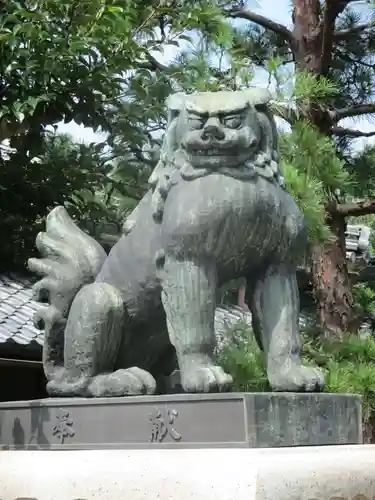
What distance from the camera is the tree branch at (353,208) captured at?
4574 mm

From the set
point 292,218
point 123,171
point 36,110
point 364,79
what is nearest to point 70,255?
point 292,218

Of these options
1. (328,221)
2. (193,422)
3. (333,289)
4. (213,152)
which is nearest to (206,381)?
(193,422)

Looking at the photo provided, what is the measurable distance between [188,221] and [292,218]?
319mm

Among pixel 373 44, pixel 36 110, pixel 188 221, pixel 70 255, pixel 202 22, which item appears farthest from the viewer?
pixel 373 44

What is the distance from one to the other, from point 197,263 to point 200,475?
23.6 inches

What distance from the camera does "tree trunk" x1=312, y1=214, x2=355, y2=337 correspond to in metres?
4.48

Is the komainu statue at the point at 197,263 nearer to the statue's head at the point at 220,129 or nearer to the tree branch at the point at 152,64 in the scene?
the statue's head at the point at 220,129

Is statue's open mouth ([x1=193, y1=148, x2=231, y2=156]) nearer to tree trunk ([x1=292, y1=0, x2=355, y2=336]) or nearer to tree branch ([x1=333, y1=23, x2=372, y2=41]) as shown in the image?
tree trunk ([x1=292, y1=0, x2=355, y2=336])

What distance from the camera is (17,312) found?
5391mm

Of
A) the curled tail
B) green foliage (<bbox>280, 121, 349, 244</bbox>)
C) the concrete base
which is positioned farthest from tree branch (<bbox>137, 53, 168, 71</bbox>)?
the concrete base

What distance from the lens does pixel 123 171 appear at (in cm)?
497

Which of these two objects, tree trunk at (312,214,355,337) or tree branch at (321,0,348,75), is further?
tree branch at (321,0,348,75)

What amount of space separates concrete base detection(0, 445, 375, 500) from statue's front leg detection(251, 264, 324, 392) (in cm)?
21

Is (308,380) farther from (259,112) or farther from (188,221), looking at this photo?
(259,112)
